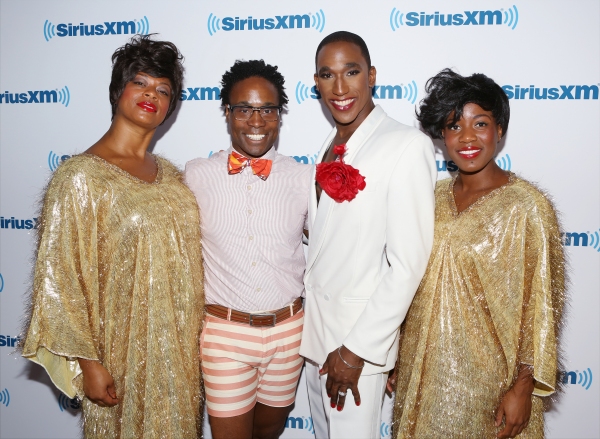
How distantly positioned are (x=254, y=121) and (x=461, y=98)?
3.06 feet

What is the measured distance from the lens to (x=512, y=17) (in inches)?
113

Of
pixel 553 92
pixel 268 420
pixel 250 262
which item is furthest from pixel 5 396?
pixel 553 92

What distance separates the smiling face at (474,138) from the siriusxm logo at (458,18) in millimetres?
945

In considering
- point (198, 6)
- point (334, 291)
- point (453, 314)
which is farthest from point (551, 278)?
point (198, 6)

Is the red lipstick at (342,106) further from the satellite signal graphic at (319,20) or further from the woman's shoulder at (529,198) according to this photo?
the satellite signal graphic at (319,20)

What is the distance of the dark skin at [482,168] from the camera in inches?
83.0

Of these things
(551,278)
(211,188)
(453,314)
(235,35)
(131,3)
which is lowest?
(453,314)

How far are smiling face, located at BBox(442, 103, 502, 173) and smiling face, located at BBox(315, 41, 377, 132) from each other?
0.41 meters

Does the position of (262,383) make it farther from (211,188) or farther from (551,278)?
(551,278)

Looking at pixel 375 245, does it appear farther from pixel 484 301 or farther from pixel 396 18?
pixel 396 18

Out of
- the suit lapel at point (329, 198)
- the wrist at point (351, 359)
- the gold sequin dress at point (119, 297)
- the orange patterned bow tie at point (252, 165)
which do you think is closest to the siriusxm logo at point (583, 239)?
the suit lapel at point (329, 198)

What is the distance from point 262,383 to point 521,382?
1165 mm

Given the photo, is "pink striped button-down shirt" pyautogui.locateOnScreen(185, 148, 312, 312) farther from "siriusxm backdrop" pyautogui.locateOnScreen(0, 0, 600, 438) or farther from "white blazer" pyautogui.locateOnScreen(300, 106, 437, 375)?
"siriusxm backdrop" pyautogui.locateOnScreen(0, 0, 600, 438)

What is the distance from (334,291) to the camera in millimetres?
2119
